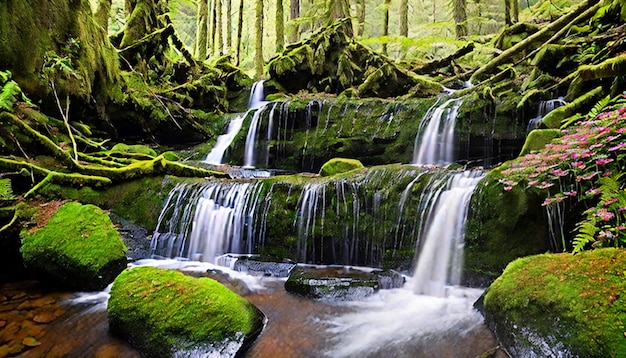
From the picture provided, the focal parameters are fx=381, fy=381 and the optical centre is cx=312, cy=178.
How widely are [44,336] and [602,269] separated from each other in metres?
5.20

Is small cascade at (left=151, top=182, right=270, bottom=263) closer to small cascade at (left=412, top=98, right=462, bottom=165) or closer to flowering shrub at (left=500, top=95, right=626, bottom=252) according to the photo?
flowering shrub at (left=500, top=95, right=626, bottom=252)

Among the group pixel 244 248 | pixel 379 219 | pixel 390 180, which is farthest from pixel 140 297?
pixel 390 180

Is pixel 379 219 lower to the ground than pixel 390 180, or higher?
lower

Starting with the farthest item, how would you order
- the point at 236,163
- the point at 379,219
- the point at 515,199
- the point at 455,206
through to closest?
the point at 236,163 → the point at 379,219 → the point at 455,206 → the point at 515,199

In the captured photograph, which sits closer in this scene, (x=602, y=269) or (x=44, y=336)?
(x=602, y=269)

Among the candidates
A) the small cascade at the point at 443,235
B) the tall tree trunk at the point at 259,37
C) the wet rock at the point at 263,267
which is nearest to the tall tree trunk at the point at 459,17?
the tall tree trunk at the point at 259,37

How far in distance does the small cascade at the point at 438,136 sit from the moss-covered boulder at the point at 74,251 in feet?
22.8

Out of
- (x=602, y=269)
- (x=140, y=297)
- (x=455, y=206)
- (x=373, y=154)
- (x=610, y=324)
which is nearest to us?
(x=610, y=324)

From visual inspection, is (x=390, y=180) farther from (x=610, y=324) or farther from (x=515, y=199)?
(x=610, y=324)

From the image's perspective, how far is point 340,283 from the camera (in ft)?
16.0

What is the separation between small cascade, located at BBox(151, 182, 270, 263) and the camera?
6641 millimetres

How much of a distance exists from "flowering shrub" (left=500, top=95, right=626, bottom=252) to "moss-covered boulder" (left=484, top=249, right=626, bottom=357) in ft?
1.12

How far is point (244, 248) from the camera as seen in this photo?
6598 millimetres

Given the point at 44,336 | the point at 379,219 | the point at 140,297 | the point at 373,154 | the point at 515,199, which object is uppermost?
the point at 373,154
